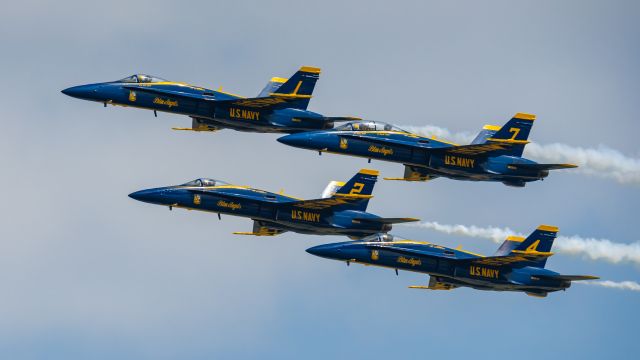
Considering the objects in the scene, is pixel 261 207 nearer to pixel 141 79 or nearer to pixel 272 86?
pixel 272 86

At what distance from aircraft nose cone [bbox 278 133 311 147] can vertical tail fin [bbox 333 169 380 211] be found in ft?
14.1

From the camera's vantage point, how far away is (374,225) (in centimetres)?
18600

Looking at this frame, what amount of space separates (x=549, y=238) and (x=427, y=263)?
8729 mm

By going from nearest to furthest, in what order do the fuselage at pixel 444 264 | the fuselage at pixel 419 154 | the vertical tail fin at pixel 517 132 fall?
the fuselage at pixel 444 264 → the fuselage at pixel 419 154 → the vertical tail fin at pixel 517 132

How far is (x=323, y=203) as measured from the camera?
184625mm

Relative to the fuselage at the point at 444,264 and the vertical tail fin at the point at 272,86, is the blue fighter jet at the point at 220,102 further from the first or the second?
the fuselage at the point at 444,264

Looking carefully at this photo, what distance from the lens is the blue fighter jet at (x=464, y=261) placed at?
185 metres

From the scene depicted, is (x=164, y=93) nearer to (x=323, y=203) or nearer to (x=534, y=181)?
Result: (x=323, y=203)

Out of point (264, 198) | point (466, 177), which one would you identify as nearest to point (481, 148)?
point (466, 177)

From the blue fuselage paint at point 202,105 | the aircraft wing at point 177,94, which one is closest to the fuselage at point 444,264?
the blue fuselage paint at point 202,105

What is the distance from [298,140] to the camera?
184 m

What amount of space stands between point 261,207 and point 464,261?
542 inches

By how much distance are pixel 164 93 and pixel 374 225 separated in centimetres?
1618

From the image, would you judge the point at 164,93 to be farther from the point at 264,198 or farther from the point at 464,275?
the point at 464,275
